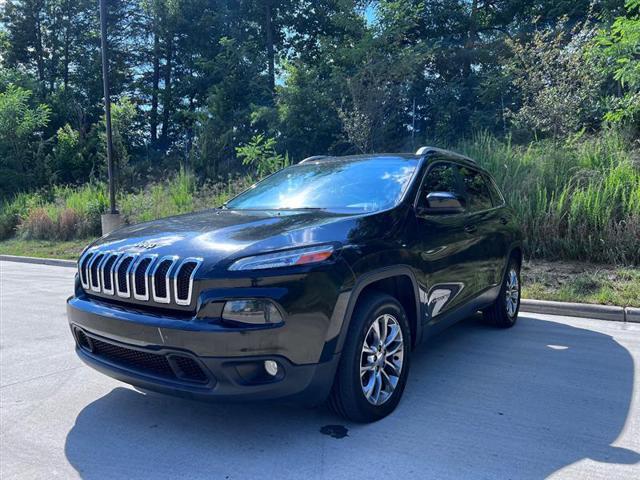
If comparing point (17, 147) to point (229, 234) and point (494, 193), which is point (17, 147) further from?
point (229, 234)

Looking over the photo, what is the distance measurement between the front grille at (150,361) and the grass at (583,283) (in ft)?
17.9

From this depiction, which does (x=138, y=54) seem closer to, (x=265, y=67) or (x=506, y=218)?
(x=265, y=67)

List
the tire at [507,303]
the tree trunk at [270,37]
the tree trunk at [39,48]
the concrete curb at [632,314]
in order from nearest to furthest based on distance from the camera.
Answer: the tire at [507,303] → the concrete curb at [632,314] → the tree trunk at [270,37] → the tree trunk at [39,48]

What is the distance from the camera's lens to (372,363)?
319 cm

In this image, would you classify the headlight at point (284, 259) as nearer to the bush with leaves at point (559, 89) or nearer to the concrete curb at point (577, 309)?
the concrete curb at point (577, 309)

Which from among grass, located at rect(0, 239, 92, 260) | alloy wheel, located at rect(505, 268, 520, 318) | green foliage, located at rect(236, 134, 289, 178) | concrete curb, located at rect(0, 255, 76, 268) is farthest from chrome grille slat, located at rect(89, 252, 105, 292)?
green foliage, located at rect(236, 134, 289, 178)

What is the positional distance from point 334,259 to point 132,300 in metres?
1.18

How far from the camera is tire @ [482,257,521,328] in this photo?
17.5ft

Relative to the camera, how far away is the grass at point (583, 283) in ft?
21.4

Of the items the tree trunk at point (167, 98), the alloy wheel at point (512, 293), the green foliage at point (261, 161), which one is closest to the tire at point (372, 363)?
the alloy wheel at point (512, 293)

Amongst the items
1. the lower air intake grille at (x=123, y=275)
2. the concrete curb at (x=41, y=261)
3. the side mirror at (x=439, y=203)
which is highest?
the side mirror at (x=439, y=203)

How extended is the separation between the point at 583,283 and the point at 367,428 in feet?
16.8

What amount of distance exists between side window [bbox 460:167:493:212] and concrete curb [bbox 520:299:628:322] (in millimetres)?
2126

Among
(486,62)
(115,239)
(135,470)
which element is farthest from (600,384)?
(486,62)
